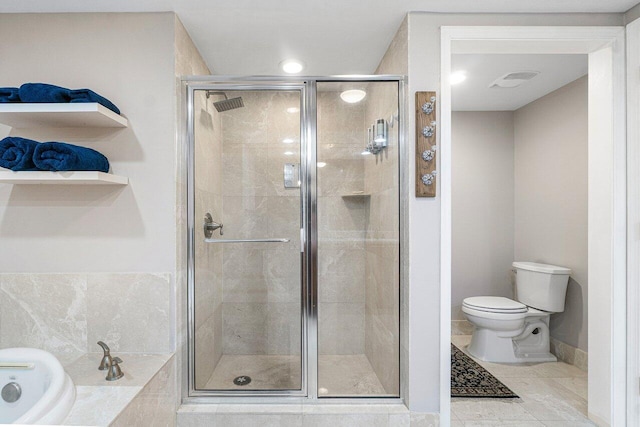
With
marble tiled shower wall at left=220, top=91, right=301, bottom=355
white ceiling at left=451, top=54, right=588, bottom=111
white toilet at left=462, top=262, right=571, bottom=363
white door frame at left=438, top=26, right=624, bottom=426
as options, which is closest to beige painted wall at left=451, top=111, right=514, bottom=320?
white ceiling at left=451, top=54, right=588, bottom=111

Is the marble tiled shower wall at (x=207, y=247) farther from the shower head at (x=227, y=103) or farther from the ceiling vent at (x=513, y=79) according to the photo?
the ceiling vent at (x=513, y=79)

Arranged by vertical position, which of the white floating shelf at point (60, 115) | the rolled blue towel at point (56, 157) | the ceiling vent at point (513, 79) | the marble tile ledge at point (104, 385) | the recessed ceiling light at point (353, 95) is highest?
the ceiling vent at point (513, 79)

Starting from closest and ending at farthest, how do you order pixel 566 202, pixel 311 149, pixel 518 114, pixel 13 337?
pixel 13 337 < pixel 311 149 < pixel 566 202 < pixel 518 114

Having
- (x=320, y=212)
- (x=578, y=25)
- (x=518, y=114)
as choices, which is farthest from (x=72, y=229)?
(x=518, y=114)

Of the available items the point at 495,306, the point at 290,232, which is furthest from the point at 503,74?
the point at 290,232

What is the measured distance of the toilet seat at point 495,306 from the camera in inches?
112

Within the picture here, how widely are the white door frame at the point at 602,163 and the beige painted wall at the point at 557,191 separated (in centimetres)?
97

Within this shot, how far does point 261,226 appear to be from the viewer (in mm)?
1939

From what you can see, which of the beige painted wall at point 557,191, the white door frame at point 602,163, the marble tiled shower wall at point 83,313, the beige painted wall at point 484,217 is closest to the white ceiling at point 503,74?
the beige painted wall at point 557,191

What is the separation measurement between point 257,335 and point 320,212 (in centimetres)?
78

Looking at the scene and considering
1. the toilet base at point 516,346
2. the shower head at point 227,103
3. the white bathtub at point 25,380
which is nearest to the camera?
the white bathtub at point 25,380

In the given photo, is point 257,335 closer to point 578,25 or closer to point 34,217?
point 34,217

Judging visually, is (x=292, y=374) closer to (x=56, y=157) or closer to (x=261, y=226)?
(x=261, y=226)

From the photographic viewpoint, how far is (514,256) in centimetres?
358
